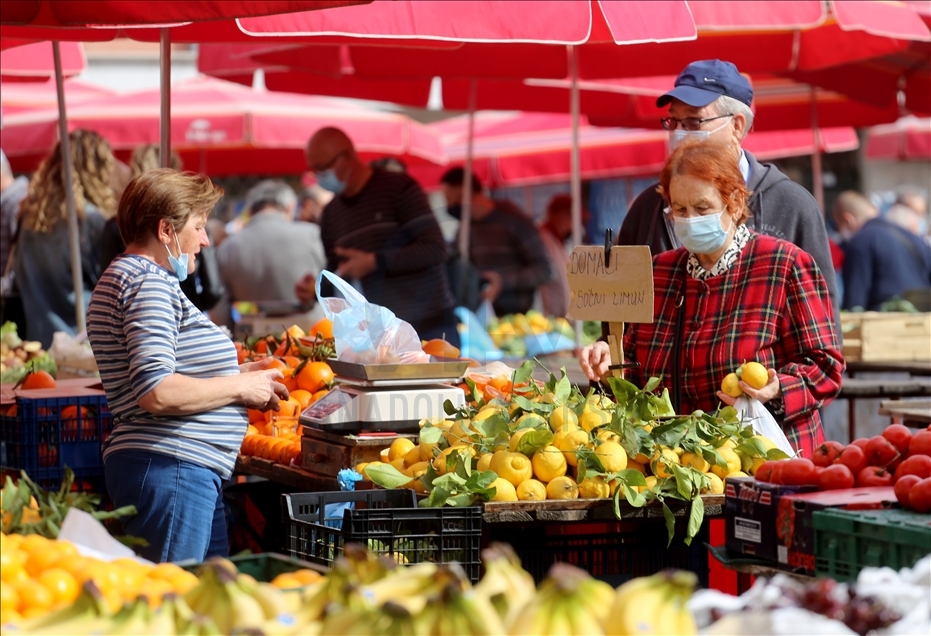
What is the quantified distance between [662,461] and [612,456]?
0.16 m

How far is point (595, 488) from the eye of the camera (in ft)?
11.2

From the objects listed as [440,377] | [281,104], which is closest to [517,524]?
[440,377]

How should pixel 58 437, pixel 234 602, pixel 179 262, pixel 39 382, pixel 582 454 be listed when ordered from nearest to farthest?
pixel 234 602, pixel 582 454, pixel 179 262, pixel 58 437, pixel 39 382

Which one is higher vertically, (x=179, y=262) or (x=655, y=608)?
(x=179, y=262)

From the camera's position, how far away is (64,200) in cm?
757

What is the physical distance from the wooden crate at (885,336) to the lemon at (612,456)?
4.53 meters

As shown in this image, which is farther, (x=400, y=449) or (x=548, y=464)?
(x=400, y=449)

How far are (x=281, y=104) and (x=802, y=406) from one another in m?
8.31

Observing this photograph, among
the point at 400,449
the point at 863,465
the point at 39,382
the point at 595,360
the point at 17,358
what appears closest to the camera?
the point at 863,465

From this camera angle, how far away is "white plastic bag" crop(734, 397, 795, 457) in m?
3.79

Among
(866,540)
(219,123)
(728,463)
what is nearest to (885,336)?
(728,463)

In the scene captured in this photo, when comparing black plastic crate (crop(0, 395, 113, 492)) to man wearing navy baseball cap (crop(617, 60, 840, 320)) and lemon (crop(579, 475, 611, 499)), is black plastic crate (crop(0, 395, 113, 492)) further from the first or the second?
man wearing navy baseball cap (crop(617, 60, 840, 320))

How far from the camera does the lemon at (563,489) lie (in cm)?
343

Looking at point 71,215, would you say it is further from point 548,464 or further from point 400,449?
point 548,464
